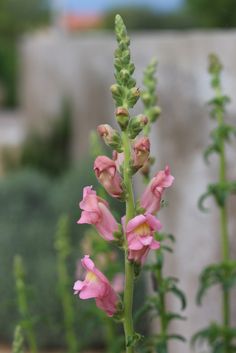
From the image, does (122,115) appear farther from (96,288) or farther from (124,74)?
(96,288)

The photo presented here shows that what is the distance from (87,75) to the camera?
8.48 meters

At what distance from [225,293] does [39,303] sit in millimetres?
2842

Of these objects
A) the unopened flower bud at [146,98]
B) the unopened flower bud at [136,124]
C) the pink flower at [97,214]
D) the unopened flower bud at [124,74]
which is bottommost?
the pink flower at [97,214]

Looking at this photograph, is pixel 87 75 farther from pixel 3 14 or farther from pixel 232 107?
pixel 3 14

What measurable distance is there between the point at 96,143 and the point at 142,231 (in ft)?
3.69

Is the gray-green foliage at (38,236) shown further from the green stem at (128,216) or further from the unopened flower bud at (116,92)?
the unopened flower bud at (116,92)

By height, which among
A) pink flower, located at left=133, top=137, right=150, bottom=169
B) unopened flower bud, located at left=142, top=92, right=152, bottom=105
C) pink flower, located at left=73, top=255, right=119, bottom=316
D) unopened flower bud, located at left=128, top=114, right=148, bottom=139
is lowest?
pink flower, located at left=73, top=255, right=119, bottom=316

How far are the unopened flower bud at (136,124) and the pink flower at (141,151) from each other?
0.03 metres

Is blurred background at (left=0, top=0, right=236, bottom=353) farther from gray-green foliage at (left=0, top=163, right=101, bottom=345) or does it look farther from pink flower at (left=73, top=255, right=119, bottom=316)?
pink flower at (left=73, top=255, right=119, bottom=316)

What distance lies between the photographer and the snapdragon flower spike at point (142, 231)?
1699 millimetres

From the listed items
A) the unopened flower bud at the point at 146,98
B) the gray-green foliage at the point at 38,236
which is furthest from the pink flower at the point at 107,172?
the gray-green foliage at the point at 38,236

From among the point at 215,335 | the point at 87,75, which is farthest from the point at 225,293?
the point at 87,75

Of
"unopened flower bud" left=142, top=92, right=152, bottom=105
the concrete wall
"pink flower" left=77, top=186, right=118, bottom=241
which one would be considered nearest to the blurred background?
the concrete wall

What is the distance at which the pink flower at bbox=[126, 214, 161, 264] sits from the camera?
66.9 inches
